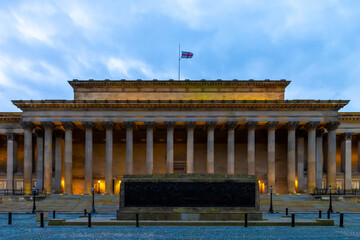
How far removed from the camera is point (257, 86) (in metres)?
56.5

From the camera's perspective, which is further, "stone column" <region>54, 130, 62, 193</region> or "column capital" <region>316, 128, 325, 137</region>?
"stone column" <region>54, 130, 62, 193</region>

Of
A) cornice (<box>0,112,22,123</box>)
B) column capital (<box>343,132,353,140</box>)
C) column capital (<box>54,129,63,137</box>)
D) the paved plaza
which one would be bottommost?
the paved plaza

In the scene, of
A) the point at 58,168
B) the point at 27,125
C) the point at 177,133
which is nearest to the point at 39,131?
the point at 27,125

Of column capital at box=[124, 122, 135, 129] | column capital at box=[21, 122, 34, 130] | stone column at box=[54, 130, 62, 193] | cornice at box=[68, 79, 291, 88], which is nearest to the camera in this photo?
column capital at box=[21, 122, 34, 130]

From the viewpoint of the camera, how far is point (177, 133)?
60.8 metres

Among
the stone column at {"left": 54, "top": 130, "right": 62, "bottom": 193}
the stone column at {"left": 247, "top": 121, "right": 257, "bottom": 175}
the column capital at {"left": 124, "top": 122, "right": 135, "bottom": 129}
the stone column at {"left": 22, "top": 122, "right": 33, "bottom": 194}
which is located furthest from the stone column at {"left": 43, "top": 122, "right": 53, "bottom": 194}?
the stone column at {"left": 247, "top": 121, "right": 257, "bottom": 175}

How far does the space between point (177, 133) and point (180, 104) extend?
34.5 ft

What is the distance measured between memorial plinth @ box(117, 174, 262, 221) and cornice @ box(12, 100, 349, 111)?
27.5 metres

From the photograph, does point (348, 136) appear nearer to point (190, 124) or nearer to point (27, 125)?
point (190, 124)

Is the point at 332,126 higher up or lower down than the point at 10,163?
higher up

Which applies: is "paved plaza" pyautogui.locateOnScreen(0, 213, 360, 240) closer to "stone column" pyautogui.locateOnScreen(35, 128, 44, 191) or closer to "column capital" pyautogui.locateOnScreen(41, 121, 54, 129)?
"column capital" pyautogui.locateOnScreen(41, 121, 54, 129)

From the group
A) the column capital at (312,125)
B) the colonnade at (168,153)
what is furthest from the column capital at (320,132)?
the column capital at (312,125)

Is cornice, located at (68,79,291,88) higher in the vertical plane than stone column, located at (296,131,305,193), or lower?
higher

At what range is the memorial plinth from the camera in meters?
23.8
